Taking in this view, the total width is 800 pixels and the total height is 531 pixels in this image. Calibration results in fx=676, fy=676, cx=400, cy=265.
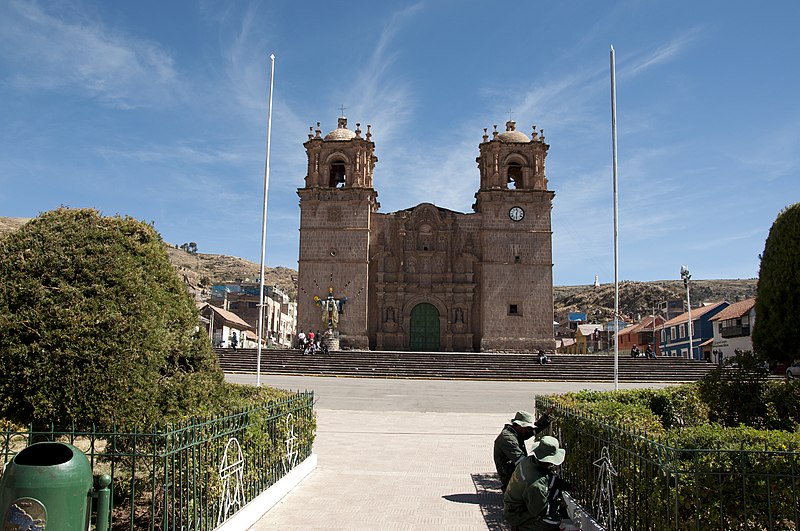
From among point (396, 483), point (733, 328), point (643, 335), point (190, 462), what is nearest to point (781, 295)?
point (396, 483)

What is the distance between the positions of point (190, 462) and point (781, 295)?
31.0ft

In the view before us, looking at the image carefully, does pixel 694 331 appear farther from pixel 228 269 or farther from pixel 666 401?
pixel 228 269

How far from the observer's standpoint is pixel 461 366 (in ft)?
102

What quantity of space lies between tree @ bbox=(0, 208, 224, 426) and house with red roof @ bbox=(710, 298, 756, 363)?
4152 cm

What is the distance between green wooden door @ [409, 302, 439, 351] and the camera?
39.6 meters

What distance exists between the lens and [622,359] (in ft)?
108

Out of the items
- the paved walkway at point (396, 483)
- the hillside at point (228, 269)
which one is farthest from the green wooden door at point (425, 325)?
the hillside at point (228, 269)

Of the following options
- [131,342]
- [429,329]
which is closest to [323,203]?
[429,329]

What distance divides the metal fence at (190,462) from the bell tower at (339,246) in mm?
29863

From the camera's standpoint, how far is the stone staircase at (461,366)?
29.3 metres

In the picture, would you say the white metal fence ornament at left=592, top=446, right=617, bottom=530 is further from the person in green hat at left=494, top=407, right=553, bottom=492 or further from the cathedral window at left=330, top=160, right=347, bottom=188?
the cathedral window at left=330, top=160, right=347, bottom=188

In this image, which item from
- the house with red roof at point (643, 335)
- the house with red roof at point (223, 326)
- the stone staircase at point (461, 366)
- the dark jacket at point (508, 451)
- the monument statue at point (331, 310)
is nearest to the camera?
the dark jacket at point (508, 451)

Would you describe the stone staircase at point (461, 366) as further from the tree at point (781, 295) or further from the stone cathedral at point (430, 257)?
the tree at point (781, 295)

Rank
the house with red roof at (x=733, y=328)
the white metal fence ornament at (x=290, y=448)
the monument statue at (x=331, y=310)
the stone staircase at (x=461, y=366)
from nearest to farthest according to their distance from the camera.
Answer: the white metal fence ornament at (x=290, y=448) → the stone staircase at (x=461, y=366) → the monument statue at (x=331, y=310) → the house with red roof at (x=733, y=328)
